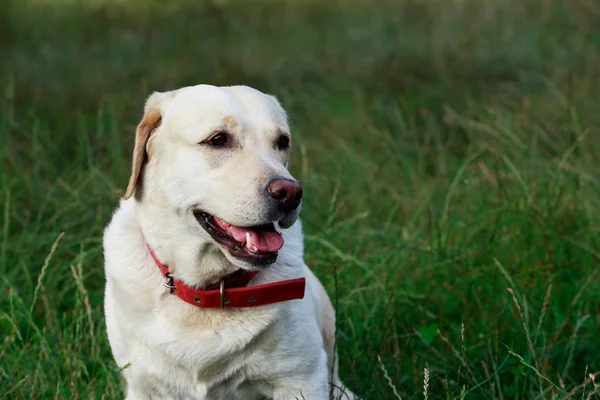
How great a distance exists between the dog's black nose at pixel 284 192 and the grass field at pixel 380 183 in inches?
28.4

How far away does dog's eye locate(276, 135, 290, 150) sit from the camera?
10.1 ft

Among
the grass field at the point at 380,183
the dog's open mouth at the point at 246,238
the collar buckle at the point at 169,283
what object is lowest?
the grass field at the point at 380,183

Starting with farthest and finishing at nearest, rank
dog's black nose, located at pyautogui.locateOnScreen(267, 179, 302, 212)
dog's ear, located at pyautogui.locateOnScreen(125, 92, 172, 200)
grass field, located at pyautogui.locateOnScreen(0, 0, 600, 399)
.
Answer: grass field, located at pyautogui.locateOnScreen(0, 0, 600, 399), dog's ear, located at pyautogui.locateOnScreen(125, 92, 172, 200), dog's black nose, located at pyautogui.locateOnScreen(267, 179, 302, 212)

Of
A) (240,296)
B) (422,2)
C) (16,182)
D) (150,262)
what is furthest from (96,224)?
(422,2)

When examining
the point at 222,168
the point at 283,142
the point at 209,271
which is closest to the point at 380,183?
the point at 283,142

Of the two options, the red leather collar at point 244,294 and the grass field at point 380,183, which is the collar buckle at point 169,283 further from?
the grass field at point 380,183

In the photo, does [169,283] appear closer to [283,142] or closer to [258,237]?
[258,237]

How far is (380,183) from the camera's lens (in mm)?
5453

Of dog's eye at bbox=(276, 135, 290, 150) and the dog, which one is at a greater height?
dog's eye at bbox=(276, 135, 290, 150)

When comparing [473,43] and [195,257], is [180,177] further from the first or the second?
[473,43]

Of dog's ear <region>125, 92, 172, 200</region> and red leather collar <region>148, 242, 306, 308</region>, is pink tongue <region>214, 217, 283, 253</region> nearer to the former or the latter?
red leather collar <region>148, 242, 306, 308</region>

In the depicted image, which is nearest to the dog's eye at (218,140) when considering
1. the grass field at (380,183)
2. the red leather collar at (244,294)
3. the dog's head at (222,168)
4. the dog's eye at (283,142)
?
the dog's head at (222,168)

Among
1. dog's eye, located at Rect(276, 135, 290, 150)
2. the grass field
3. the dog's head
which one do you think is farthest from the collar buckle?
dog's eye, located at Rect(276, 135, 290, 150)

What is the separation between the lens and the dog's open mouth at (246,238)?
2785 mm
